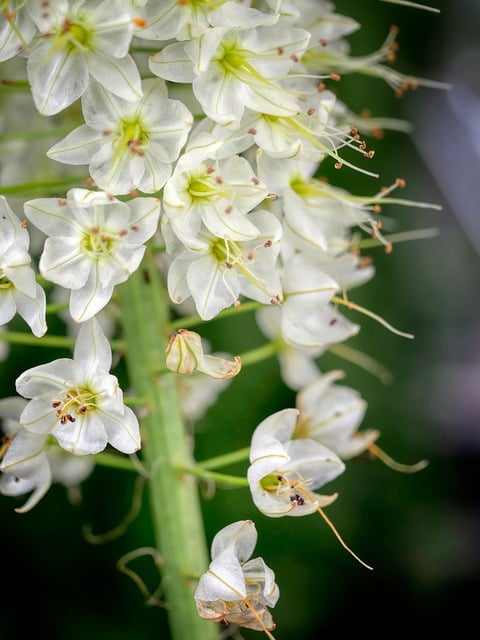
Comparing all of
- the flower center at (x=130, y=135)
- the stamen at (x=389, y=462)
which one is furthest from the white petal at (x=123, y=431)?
the stamen at (x=389, y=462)

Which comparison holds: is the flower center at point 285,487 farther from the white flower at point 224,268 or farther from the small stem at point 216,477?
the white flower at point 224,268

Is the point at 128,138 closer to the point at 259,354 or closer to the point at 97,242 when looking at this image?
the point at 97,242

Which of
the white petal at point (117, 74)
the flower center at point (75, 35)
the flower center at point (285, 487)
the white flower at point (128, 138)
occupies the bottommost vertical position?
the flower center at point (285, 487)

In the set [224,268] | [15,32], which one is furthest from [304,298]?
[15,32]

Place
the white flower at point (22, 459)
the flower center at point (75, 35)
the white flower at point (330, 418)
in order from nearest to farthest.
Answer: the flower center at point (75, 35)
the white flower at point (22, 459)
the white flower at point (330, 418)

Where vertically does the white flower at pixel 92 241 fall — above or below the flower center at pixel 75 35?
below

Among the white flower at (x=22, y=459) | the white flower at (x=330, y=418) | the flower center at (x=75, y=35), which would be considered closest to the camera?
the flower center at (x=75, y=35)
